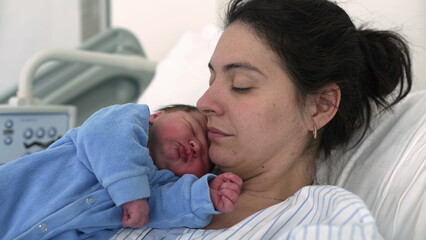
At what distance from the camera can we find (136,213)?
1.12 metres

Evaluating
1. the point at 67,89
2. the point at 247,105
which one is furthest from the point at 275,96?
the point at 67,89

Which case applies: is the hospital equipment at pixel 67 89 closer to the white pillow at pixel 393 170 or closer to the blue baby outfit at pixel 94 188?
the blue baby outfit at pixel 94 188

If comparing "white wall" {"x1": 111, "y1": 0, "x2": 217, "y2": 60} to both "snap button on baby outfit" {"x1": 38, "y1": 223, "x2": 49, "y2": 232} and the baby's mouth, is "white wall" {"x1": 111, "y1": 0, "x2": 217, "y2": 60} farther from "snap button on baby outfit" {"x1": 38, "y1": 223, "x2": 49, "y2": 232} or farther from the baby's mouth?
"snap button on baby outfit" {"x1": 38, "y1": 223, "x2": 49, "y2": 232}

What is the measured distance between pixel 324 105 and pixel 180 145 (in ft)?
1.19

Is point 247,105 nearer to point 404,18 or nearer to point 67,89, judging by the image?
point 404,18

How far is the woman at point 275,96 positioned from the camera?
48.4 inches

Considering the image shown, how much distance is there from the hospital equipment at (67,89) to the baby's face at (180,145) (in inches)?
35.0

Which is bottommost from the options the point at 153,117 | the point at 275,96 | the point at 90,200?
A: the point at 90,200

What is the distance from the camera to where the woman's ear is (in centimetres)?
130

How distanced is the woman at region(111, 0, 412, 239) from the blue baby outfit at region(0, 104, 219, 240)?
8 centimetres

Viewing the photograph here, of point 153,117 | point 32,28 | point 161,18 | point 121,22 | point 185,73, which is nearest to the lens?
point 153,117

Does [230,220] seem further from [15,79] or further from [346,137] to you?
[15,79]

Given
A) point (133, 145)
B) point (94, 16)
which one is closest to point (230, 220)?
point (133, 145)

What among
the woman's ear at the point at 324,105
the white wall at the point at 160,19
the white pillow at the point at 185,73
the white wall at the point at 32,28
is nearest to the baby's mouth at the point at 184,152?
the woman's ear at the point at 324,105
